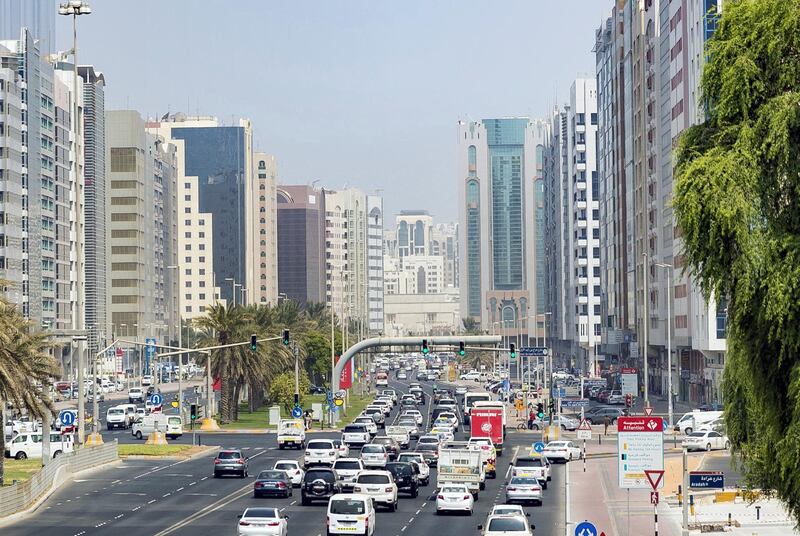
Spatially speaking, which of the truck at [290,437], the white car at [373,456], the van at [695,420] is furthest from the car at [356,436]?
the van at [695,420]

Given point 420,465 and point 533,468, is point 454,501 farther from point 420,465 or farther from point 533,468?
point 420,465

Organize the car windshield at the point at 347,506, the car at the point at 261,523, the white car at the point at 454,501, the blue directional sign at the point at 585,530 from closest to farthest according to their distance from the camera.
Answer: the blue directional sign at the point at 585,530 → the car at the point at 261,523 → the car windshield at the point at 347,506 → the white car at the point at 454,501

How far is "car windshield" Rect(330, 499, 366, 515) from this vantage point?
4672 cm

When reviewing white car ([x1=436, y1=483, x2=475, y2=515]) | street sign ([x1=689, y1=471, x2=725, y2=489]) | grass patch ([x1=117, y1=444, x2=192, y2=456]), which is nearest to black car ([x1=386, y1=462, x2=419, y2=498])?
white car ([x1=436, y1=483, x2=475, y2=515])

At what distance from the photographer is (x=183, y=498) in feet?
201

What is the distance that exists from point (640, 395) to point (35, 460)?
8852 cm

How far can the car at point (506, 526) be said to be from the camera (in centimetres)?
4303

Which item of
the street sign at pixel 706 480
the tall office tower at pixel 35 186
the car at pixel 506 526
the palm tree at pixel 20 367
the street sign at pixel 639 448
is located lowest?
the car at pixel 506 526

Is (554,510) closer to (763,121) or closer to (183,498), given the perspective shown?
(183,498)

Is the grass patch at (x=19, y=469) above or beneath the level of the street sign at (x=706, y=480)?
beneath

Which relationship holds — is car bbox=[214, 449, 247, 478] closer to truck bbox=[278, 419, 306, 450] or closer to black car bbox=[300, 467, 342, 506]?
black car bbox=[300, 467, 342, 506]

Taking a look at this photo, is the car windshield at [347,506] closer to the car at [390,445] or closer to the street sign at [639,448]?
the street sign at [639,448]

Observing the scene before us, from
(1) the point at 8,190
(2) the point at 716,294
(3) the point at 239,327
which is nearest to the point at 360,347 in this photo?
(3) the point at 239,327

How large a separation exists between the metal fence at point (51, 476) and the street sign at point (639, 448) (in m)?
26.3
